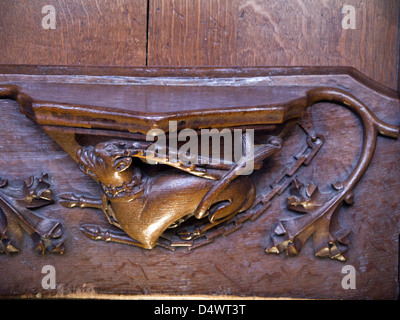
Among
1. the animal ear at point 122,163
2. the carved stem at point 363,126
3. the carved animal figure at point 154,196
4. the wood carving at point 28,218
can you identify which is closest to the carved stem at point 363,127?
the carved stem at point 363,126

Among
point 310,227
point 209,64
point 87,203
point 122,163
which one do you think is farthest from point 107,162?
point 310,227

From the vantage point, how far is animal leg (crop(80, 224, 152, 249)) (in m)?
0.90

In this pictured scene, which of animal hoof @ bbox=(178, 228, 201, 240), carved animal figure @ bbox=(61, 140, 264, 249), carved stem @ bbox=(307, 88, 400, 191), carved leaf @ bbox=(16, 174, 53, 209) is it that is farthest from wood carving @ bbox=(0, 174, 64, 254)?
carved stem @ bbox=(307, 88, 400, 191)

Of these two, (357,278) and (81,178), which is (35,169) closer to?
(81,178)

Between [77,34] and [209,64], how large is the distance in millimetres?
253

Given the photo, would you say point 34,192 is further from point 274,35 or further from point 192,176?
point 274,35

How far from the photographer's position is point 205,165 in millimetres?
831

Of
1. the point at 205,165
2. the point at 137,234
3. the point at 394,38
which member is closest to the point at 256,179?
the point at 205,165

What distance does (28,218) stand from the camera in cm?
90

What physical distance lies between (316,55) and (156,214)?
1.35ft

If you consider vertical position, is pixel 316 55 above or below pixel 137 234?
above

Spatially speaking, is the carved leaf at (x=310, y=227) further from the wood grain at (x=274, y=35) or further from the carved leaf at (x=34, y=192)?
the carved leaf at (x=34, y=192)

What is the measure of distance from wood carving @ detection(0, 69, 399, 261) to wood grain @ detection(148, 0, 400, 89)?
Answer: 89mm

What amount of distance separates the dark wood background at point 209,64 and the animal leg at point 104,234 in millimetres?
15
